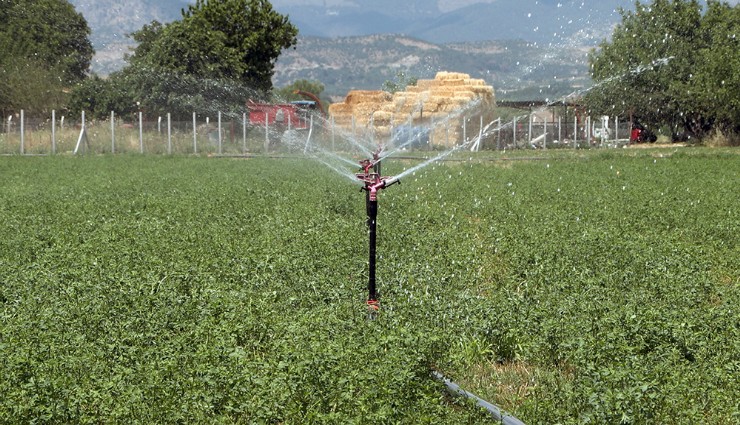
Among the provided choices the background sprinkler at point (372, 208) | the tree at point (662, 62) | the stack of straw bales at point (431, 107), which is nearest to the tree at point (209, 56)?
the stack of straw bales at point (431, 107)

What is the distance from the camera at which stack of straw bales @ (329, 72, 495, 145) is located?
43438 millimetres

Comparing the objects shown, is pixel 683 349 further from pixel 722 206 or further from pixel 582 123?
pixel 582 123

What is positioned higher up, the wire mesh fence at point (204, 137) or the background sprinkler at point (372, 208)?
the wire mesh fence at point (204, 137)

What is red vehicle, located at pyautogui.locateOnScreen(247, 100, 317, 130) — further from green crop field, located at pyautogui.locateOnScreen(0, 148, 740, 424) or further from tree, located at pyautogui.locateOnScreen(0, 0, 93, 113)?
green crop field, located at pyautogui.locateOnScreen(0, 148, 740, 424)

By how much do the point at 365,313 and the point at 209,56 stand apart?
1709 inches

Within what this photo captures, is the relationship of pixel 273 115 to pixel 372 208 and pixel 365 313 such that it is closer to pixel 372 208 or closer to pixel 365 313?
pixel 372 208

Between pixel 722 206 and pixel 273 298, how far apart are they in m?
9.68

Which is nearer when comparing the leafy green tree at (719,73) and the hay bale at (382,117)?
the leafy green tree at (719,73)

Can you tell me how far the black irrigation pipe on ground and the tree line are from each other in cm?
3789

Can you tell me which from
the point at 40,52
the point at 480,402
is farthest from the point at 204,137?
the point at 480,402

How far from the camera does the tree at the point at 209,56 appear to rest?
4878 centimetres

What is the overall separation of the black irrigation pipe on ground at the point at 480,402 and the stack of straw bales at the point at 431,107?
1306 inches

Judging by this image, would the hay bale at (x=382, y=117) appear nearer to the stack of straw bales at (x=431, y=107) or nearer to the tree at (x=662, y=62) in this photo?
the stack of straw bales at (x=431, y=107)

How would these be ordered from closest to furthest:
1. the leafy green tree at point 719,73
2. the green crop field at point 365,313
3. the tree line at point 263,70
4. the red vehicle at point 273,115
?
the green crop field at point 365,313
the leafy green tree at point 719,73
the tree line at point 263,70
the red vehicle at point 273,115
